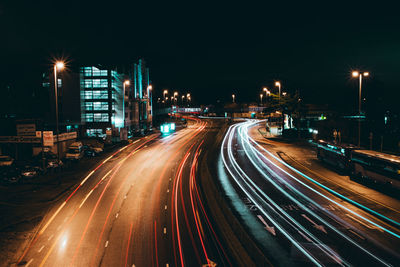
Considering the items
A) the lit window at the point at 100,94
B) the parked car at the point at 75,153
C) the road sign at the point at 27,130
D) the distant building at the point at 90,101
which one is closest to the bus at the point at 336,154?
the parked car at the point at 75,153

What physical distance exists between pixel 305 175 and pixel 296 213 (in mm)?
10990

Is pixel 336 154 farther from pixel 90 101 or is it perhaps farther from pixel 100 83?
pixel 90 101

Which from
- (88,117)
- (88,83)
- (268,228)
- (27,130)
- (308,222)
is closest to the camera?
(268,228)

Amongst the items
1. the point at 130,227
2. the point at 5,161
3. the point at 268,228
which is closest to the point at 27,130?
the point at 5,161

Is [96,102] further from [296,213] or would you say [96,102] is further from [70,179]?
[296,213]

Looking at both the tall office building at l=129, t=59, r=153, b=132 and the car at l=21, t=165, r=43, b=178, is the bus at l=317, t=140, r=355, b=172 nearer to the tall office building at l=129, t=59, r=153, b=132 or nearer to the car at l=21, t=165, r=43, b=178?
the car at l=21, t=165, r=43, b=178

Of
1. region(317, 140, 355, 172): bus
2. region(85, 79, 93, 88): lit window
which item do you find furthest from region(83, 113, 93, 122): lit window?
region(317, 140, 355, 172): bus

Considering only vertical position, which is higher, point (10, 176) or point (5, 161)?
point (5, 161)

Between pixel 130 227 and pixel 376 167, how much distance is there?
68.6 ft

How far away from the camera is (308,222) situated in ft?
53.4

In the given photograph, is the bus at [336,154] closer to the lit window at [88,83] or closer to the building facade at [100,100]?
the building facade at [100,100]

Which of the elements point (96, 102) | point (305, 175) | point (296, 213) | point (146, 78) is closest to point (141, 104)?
point (146, 78)

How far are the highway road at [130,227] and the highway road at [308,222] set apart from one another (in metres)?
2.86

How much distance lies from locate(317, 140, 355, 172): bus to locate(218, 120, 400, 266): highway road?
454 cm
